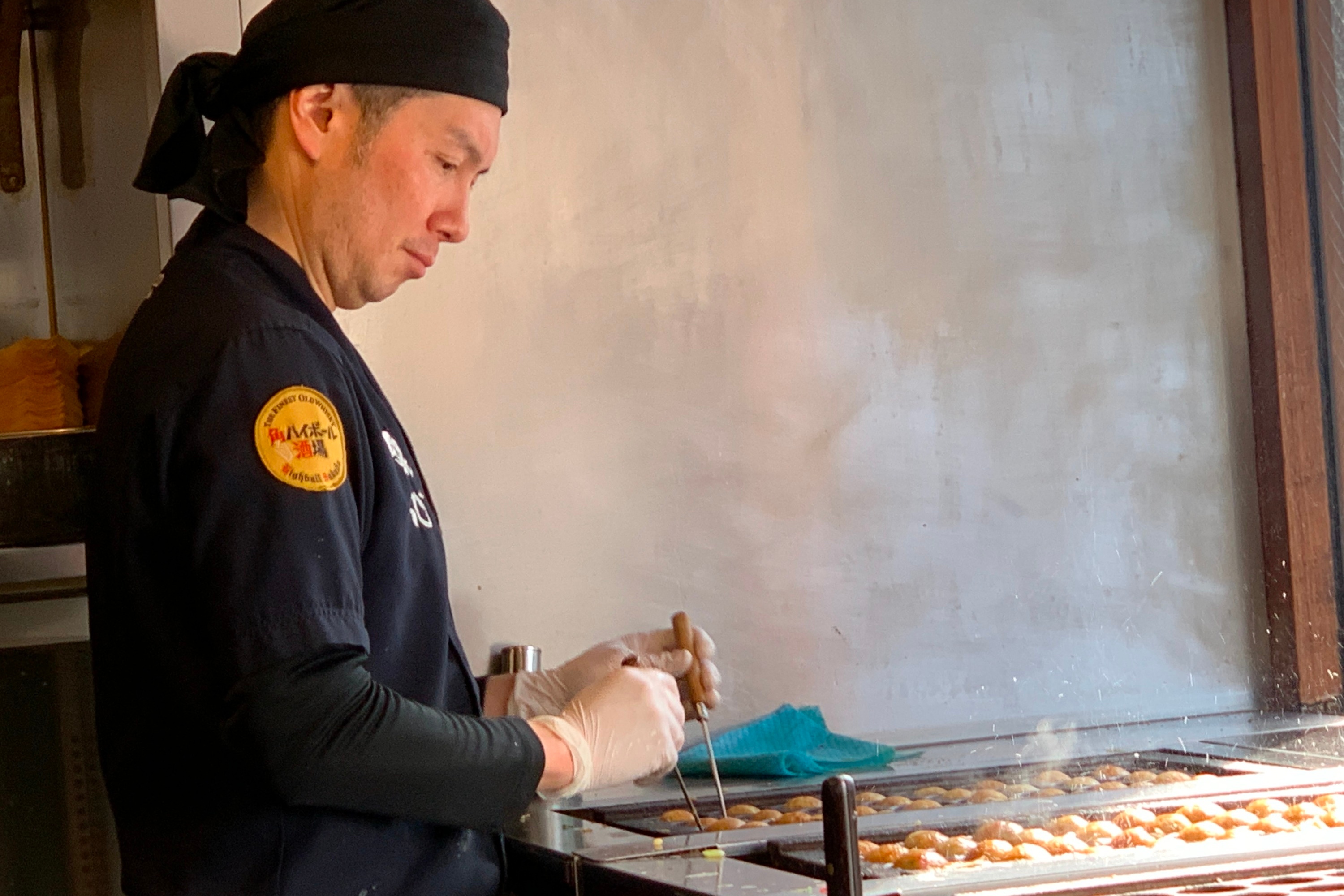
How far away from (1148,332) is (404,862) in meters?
1.82

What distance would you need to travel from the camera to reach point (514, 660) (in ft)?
6.18

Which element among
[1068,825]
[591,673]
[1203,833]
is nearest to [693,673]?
[591,673]

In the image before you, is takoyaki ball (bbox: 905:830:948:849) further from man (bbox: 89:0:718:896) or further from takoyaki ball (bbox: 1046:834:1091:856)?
man (bbox: 89:0:718:896)

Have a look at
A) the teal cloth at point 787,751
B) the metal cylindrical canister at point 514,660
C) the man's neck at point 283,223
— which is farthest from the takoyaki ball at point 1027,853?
the man's neck at point 283,223

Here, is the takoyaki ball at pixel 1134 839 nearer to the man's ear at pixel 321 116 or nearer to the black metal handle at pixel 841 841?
the black metal handle at pixel 841 841

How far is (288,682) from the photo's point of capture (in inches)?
41.0

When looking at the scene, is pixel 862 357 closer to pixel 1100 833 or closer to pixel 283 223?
pixel 1100 833

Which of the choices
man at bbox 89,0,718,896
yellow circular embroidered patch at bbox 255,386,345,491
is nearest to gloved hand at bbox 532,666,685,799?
man at bbox 89,0,718,896

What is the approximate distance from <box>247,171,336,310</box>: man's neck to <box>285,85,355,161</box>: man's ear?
0.16 ft

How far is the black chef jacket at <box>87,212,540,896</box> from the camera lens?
1.06 m

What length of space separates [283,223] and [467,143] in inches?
7.0

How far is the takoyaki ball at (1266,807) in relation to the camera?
153 centimetres

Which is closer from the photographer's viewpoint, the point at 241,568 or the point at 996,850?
the point at 241,568

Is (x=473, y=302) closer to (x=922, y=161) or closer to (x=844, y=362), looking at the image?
(x=844, y=362)
